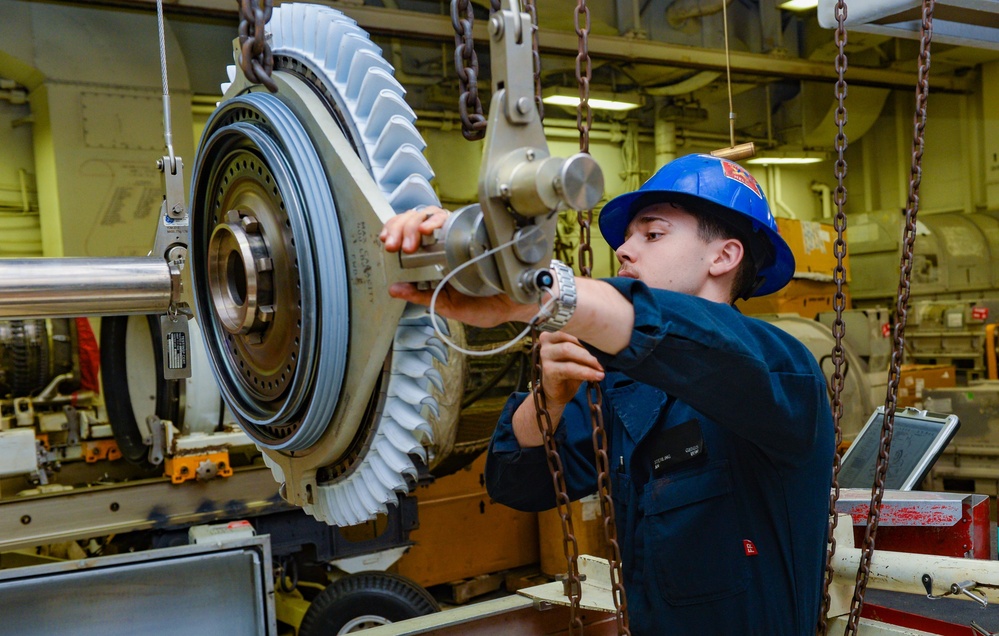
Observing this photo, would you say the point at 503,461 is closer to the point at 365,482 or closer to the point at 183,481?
the point at 365,482

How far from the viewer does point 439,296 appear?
963mm

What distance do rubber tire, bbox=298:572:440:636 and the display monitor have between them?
193cm

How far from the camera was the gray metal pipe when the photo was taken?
1387 mm

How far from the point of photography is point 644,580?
1583 mm

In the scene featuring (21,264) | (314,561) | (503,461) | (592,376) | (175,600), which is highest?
(21,264)

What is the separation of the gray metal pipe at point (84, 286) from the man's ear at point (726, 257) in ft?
3.11

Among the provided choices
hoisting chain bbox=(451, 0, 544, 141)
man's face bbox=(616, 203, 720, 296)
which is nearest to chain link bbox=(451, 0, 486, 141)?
hoisting chain bbox=(451, 0, 544, 141)

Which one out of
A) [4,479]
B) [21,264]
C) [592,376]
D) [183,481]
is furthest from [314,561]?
[592,376]

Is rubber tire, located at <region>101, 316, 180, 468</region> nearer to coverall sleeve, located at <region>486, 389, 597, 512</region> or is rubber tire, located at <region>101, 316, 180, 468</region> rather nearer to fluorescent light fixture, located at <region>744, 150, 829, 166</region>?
coverall sleeve, located at <region>486, 389, 597, 512</region>

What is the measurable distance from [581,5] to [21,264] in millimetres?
972

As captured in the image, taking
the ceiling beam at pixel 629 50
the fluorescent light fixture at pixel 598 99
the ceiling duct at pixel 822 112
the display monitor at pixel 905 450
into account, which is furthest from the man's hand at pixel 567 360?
the ceiling duct at pixel 822 112

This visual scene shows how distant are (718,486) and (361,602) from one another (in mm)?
2741

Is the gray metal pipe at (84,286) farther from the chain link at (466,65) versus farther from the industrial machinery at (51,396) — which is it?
the industrial machinery at (51,396)

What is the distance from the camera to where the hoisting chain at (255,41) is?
1.03 metres
